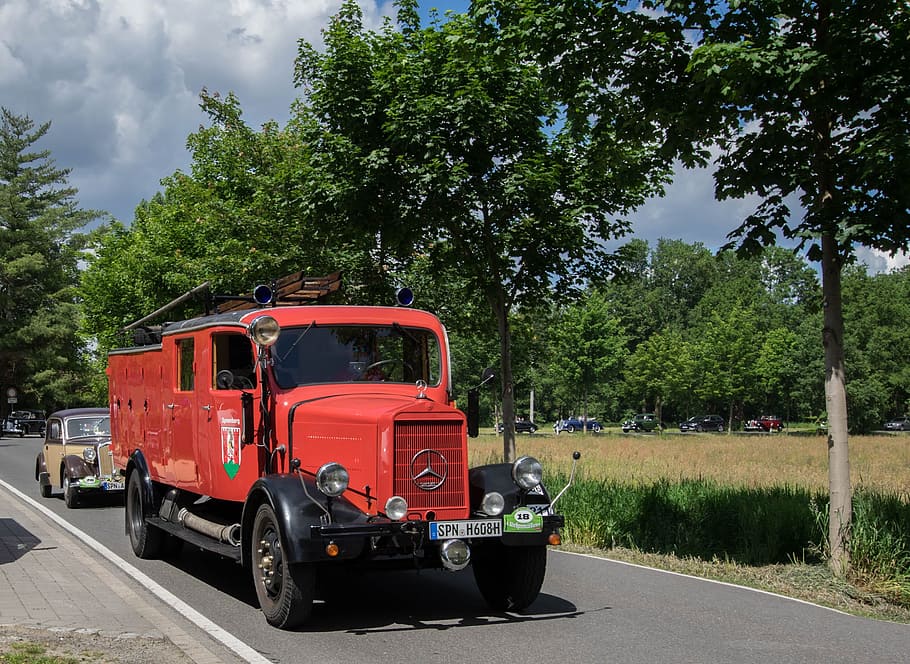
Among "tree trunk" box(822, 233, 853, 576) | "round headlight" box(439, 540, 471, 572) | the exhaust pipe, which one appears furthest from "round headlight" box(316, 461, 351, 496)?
"tree trunk" box(822, 233, 853, 576)

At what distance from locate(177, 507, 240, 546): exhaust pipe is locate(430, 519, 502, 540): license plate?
224cm

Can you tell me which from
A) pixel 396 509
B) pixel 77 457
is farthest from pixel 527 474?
pixel 77 457

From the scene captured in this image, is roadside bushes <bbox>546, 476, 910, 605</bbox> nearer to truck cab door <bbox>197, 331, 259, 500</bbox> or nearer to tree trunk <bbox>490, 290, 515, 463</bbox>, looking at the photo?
tree trunk <bbox>490, 290, 515, 463</bbox>

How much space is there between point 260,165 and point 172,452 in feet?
54.4

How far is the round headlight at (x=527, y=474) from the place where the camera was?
801 cm

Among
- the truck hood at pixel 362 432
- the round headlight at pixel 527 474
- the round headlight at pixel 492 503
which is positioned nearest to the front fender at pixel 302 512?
the truck hood at pixel 362 432

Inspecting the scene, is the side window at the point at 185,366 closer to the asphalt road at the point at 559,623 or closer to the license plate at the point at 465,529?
the asphalt road at the point at 559,623

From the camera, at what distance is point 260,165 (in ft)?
84.8

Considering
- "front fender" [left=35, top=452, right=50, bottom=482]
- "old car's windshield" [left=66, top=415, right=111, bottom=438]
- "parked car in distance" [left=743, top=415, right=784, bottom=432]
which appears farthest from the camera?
"parked car in distance" [left=743, top=415, right=784, bottom=432]

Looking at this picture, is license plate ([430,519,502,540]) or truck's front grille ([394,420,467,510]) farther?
truck's front grille ([394,420,467,510])

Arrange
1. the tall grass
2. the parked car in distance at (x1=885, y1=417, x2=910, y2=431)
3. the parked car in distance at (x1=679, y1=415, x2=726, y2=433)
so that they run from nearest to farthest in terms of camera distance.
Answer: the tall grass < the parked car in distance at (x1=679, y1=415, x2=726, y2=433) < the parked car in distance at (x1=885, y1=417, x2=910, y2=431)

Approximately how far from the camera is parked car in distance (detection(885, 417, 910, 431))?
85.9 metres

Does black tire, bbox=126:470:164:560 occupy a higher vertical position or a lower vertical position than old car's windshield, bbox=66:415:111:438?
lower

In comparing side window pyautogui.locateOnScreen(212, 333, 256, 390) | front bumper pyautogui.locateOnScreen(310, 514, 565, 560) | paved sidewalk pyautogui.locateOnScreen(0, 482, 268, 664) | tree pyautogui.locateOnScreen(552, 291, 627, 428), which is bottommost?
paved sidewalk pyautogui.locateOnScreen(0, 482, 268, 664)
